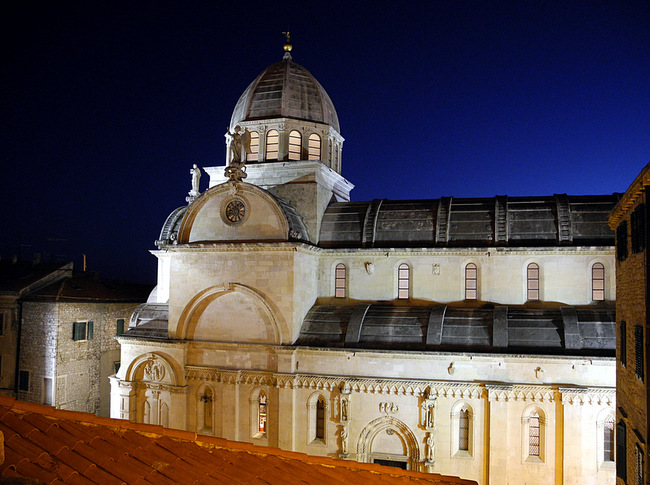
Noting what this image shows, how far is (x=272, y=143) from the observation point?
3045cm

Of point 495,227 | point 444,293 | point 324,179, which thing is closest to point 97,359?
point 324,179

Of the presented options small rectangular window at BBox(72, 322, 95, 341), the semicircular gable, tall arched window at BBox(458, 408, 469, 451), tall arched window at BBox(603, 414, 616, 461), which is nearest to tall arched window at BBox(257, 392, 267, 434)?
the semicircular gable

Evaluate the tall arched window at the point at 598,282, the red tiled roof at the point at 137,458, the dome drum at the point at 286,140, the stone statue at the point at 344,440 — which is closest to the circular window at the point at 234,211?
the dome drum at the point at 286,140

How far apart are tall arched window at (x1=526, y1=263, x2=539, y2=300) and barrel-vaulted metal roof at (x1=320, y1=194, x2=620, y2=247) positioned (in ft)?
3.78

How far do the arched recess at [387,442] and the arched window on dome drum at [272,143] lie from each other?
15.0 metres

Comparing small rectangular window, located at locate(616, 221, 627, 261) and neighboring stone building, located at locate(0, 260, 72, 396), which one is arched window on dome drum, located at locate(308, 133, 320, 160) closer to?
small rectangular window, located at locate(616, 221, 627, 261)

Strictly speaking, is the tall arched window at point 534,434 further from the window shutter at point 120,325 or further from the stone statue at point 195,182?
the window shutter at point 120,325

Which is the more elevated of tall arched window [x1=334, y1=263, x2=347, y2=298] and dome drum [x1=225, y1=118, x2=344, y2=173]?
dome drum [x1=225, y1=118, x2=344, y2=173]

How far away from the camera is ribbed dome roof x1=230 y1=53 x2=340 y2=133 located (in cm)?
3081

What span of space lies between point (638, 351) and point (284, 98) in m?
22.3

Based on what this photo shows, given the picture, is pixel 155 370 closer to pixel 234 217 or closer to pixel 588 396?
pixel 234 217

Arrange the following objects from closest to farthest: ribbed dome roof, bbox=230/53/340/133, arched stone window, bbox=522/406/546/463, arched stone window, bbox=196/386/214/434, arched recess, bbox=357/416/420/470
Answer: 1. arched stone window, bbox=522/406/546/463
2. arched recess, bbox=357/416/420/470
3. arched stone window, bbox=196/386/214/434
4. ribbed dome roof, bbox=230/53/340/133

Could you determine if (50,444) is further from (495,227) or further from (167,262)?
(167,262)

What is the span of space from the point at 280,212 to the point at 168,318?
804 centimetres
